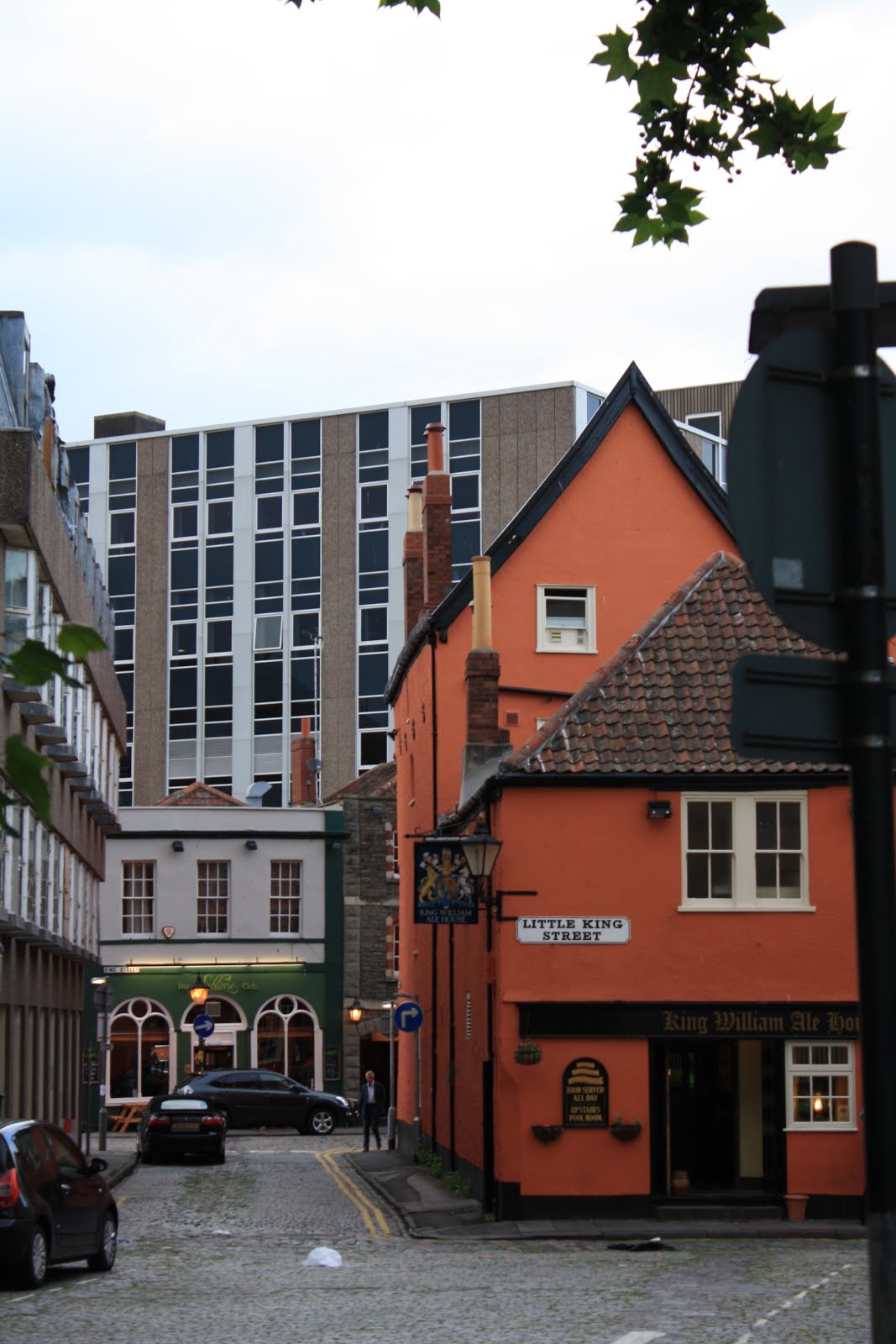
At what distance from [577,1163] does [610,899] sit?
3118mm

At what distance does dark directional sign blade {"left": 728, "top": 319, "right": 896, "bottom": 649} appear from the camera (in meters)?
4.22

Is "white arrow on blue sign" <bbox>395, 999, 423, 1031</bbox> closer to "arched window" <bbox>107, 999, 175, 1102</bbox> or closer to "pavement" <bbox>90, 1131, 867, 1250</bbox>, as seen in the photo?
"pavement" <bbox>90, 1131, 867, 1250</bbox>

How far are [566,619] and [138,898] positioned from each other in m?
28.4

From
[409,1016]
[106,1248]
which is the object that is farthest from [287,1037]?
[106,1248]

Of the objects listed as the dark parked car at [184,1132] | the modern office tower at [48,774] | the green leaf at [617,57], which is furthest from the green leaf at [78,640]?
the dark parked car at [184,1132]

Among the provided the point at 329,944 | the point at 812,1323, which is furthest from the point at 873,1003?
the point at 329,944

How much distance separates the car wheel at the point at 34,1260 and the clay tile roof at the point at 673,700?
8804 millimetres

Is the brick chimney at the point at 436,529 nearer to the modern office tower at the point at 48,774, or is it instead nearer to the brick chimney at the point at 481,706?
the modern office tower at the point at 48,774

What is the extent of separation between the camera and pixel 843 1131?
22.8 meters

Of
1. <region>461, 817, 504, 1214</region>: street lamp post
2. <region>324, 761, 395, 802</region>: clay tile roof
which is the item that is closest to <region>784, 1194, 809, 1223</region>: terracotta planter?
<region>461, 817, 504, 1214</region>: street lamp post

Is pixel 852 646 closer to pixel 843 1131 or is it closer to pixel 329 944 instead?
pixel 843 1131

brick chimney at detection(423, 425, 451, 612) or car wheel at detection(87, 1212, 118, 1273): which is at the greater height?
brick chimney at detection(423, 425, 451, 612)

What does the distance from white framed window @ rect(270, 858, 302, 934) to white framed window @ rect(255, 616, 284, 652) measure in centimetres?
2453

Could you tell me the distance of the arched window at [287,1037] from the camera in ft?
184
